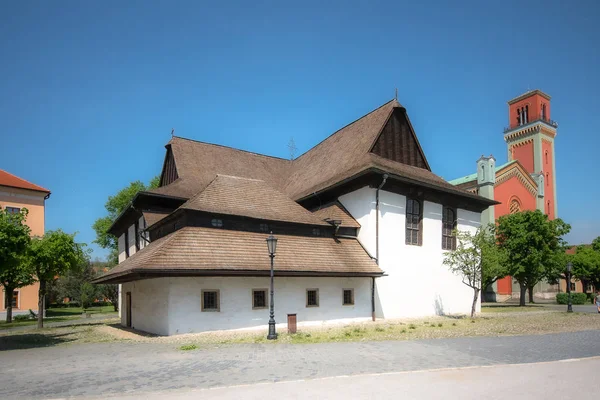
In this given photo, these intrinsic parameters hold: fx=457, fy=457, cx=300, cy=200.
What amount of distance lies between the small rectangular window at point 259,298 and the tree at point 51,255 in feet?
39.2

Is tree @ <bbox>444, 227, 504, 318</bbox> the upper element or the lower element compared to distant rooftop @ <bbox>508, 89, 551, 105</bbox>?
lower

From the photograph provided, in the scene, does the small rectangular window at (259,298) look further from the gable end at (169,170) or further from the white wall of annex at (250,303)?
the gable end at (169,170)

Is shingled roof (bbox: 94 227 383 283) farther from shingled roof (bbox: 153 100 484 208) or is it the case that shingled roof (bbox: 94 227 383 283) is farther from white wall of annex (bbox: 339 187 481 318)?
shingled roof (bbox: 153 100 484 208)

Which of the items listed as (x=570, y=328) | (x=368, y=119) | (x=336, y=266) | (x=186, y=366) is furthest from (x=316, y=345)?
(x=368, y=119)

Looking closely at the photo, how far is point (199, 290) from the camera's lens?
17906mm

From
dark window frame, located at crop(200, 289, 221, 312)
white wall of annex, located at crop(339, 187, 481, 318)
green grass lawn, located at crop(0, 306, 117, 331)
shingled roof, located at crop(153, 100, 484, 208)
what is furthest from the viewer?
green grass lawn, located at crop(0, 306, 117, 331)

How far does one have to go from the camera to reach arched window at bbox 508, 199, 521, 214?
46.9 metres

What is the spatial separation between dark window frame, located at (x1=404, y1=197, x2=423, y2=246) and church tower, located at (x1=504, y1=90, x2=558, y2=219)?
131 feet

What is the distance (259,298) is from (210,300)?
7.20 feet

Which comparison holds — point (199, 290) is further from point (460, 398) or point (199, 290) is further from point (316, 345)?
point (460, 398)

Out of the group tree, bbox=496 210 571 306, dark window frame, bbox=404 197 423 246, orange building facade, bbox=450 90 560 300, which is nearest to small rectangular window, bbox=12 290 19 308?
dark window frame, bbox=404 197 423 246

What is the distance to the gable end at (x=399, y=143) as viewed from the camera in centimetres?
2695

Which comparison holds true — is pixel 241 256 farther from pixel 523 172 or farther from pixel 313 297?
pixel 523 172

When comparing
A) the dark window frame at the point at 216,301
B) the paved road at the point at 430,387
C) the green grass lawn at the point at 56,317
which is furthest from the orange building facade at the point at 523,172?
the green grass lawn at the point at 56,317
